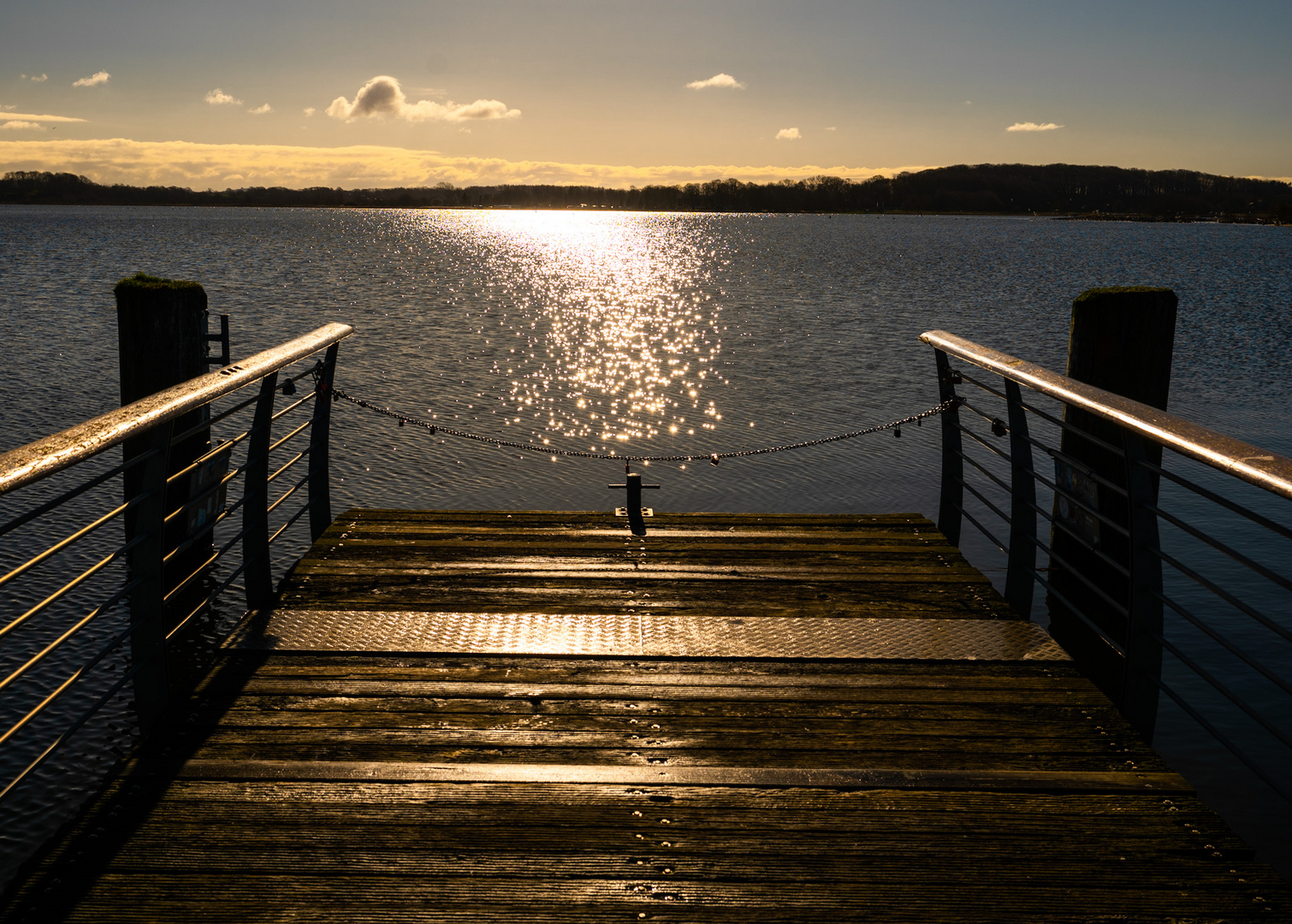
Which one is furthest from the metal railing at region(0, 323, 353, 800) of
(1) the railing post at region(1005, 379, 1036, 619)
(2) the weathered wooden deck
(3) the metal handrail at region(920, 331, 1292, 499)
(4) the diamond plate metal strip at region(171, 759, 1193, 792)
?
(1) the railing post at region(1005, 379, 1036, 619)

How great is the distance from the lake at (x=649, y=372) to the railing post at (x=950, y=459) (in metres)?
3.13

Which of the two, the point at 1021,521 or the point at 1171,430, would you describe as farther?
the point at 1021,521

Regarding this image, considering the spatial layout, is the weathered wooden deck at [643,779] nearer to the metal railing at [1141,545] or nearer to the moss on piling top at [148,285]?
the metal railing at [1141,545]

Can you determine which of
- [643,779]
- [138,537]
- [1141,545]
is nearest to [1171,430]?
[1141,545]

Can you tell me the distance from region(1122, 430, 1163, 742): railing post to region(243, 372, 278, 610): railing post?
3952 millimetres

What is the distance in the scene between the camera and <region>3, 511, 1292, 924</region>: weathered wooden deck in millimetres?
2672

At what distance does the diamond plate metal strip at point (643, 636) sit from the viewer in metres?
4.36

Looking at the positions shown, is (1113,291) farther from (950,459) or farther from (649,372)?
(649,372)

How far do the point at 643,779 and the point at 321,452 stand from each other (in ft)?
12.5

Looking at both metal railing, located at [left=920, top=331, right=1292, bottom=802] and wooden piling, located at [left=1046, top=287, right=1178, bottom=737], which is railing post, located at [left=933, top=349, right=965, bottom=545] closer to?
metal railing, located at [left=920, top=331, right=1292, bottom=802]

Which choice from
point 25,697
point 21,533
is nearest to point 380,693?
point 25,697

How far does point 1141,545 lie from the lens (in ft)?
11.8

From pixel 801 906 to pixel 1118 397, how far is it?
231 cm

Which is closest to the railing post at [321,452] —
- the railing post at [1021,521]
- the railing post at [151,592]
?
the railing post at [151,592]
